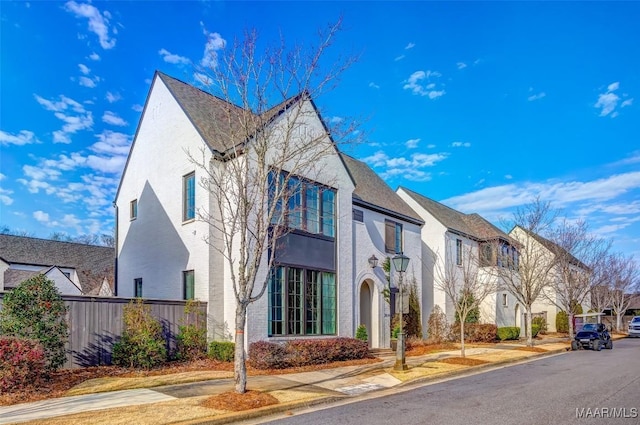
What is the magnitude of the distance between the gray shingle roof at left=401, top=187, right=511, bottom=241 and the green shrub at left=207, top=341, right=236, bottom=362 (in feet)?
59.2

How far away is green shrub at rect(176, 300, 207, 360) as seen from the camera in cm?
1550

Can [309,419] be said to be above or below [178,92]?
below

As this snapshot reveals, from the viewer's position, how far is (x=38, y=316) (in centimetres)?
1170

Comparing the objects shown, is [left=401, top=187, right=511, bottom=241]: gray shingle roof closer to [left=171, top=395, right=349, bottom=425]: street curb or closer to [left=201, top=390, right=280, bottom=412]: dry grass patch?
[left=171, top=395, right=349, bottom=425]: street curb

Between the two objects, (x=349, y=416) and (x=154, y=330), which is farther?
(x=154, y=330)

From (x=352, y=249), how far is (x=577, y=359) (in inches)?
406

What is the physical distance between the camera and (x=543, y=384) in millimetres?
13719

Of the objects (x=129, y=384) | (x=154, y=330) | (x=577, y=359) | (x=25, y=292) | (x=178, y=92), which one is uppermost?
(x=178, y=92)

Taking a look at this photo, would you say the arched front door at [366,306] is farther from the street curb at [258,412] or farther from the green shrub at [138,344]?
the street curb at [258,412]

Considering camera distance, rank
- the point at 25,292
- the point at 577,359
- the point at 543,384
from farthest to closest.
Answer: the point at 577,359 < the point at 543,384 < the point at 25,292

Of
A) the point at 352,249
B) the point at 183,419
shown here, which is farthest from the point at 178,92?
the point at 183,419

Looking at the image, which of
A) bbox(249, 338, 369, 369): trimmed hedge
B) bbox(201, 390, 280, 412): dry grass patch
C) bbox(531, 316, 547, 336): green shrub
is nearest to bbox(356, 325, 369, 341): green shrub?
bbox(249, 338, 369, 369): trimmed hedge

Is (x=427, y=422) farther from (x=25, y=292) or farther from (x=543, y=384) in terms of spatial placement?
(x=25, y=292)

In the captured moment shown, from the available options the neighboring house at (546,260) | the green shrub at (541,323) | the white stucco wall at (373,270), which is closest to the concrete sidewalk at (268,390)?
the white stucco wall at (373,270)
